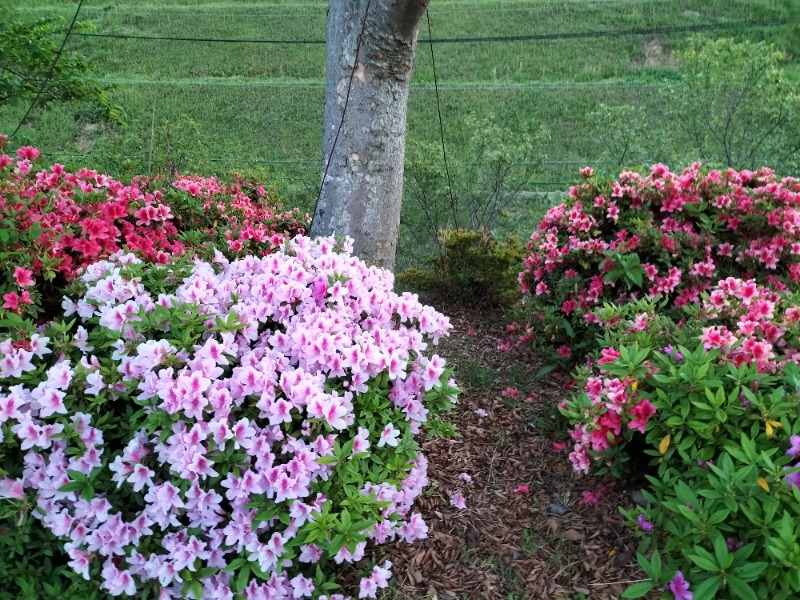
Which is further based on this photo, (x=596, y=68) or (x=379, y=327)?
(x=596, y=68)

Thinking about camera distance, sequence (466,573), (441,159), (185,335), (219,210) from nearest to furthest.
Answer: (185,335)
(466,573)
(219,210)
(441,159)

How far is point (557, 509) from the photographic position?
82.0 inches

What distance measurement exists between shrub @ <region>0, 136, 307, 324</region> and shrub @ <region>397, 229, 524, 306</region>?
40.5 inches

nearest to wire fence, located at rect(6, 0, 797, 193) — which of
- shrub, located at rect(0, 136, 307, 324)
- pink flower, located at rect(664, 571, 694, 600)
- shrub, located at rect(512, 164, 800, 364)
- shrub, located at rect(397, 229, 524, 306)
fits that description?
shrub, located at rect(397, 229, 524, 306)

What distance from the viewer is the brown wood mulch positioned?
1804 millimetres

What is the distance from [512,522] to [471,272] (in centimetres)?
212

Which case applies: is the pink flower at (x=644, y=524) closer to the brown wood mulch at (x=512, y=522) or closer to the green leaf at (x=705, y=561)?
the brown wood mulch at (x=512, y=522)

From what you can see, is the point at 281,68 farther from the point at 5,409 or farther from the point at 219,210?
the point at 5,409

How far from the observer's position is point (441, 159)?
17.7ft

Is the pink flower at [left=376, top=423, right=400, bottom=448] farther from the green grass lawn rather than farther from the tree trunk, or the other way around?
the green grass lawn

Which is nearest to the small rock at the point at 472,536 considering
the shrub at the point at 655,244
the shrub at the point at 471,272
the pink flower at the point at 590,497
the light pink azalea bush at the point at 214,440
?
the light pink azalea bush at the point at 214,440

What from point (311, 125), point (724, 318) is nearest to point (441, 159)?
point (724, 318)

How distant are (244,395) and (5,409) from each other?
58 centimetres

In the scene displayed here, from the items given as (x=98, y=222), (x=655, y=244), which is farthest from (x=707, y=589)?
(x=98, y=222)
